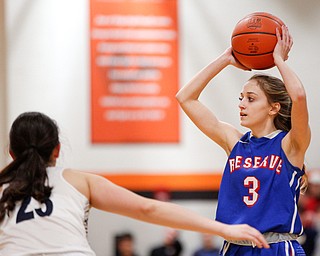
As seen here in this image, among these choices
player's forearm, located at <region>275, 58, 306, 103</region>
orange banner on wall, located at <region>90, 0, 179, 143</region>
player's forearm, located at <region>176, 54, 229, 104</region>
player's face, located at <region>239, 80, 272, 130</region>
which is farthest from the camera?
orange banner on wall, located at <region>90, 0, 179, 143</region>

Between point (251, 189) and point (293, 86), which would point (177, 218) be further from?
point (293, 86)

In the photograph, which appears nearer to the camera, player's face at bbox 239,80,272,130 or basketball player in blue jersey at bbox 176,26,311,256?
basketball player in blue jersey at bbox 176,26,311,256

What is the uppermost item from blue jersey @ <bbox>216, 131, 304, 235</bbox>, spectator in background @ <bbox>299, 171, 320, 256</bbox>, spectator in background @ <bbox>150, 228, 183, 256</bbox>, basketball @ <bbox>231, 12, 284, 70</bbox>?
basketball @ <bbox>231, 12, 284, 70</bbox>

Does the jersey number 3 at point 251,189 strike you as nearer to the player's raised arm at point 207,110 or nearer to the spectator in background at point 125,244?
the player's raised arm at point 207,110

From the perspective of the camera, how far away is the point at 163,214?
2.83 metres

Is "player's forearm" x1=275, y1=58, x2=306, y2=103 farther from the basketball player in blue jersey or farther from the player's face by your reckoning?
the player's face

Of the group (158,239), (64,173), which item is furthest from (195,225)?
(158,239)

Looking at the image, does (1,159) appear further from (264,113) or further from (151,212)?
(151,212)

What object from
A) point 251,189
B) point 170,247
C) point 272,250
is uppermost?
point 251,189

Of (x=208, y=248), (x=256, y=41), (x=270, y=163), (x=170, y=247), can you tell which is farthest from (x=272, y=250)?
(x=170, y=247)

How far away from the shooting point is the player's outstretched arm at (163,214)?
110 inches

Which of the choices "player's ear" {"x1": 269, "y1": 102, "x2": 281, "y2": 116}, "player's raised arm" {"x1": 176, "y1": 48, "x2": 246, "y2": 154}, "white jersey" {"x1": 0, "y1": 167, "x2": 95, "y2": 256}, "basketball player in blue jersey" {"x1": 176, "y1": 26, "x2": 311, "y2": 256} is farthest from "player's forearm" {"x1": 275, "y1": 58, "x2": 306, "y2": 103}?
"white jersey" {"x1": 0, "y1": 167, "x2": 95, "y2": 256}

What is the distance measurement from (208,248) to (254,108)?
5043mm

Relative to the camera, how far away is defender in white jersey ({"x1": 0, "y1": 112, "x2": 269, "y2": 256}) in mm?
2801
